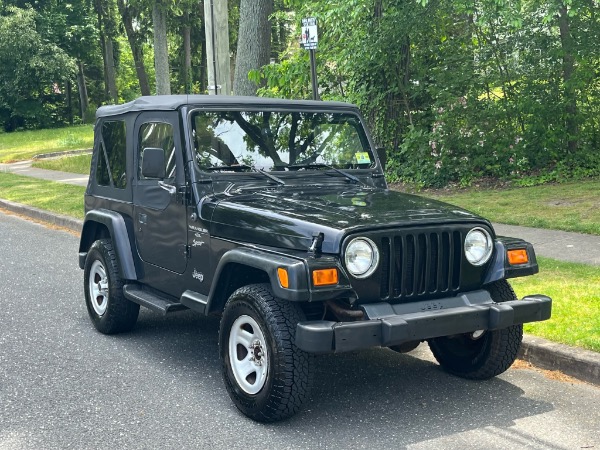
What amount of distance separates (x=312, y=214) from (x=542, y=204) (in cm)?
808

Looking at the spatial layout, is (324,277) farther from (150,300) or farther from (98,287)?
(98,287)

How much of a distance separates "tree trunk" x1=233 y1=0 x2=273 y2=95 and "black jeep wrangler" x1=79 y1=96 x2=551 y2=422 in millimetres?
8215

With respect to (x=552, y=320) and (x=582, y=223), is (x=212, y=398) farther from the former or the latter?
(x=582, y=223)

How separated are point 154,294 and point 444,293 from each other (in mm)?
2342

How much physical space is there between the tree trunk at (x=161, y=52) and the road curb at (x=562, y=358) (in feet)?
86.0

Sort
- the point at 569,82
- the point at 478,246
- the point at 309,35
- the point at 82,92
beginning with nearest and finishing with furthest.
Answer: the point at 478,246 → the point at 309,35 → the point at 569,82 → the point at 82,92

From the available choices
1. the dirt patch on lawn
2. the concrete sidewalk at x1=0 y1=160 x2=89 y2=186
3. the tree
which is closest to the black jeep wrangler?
the dirt patch on lawn

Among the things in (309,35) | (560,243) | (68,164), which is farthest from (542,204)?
(68,164)

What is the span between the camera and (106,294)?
703 cm

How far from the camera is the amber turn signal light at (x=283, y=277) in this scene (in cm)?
477

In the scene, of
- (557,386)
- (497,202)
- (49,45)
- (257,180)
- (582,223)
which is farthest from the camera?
(49,45)

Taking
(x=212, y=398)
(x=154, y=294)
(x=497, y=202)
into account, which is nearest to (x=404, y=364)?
(x=212, y=398)

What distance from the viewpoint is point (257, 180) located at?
6.08m

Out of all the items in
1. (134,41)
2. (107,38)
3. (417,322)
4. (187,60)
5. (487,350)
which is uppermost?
(107,38)
